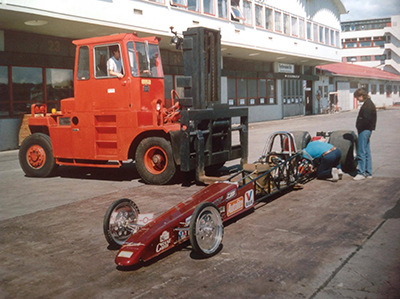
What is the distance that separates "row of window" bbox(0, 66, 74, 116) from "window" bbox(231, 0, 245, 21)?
10.6 metres

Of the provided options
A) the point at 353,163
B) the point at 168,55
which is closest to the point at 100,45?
the point at 353,163

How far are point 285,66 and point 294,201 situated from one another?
99.3 ft

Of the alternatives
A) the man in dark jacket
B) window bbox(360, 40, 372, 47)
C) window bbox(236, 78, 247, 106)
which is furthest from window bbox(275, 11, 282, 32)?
window bbox(360, 40, 372, 47)

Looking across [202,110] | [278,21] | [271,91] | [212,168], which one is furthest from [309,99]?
[202,110]

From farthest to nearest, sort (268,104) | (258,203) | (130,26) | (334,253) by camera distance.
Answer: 1. (268,104)
2. (130,26)
3. (258,203)
4. (334,253)

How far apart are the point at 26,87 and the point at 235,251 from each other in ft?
50.3

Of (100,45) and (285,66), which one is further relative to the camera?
(285,66)

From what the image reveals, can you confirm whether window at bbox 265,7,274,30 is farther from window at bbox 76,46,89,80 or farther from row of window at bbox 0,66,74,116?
window at bbox 76,46,89,80

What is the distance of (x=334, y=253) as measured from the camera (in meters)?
4.95

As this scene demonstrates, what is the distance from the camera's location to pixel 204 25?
927 inches

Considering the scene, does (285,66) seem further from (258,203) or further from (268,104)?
(258,203)

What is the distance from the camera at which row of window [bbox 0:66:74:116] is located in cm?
1741

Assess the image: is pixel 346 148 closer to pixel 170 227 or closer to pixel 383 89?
pixel 170 227

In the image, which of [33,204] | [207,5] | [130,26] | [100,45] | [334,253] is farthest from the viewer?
[207,5]
